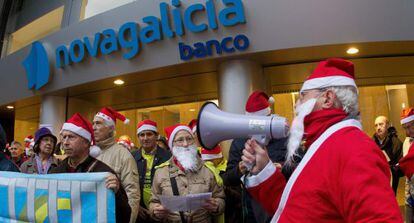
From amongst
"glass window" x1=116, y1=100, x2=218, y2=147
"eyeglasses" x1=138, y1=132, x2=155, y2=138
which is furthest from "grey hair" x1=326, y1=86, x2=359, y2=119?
"glass window" x1=116, y1=100, x2=218, y2=147

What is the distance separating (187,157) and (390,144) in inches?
168

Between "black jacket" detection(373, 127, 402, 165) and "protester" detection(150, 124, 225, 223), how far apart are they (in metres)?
3.84

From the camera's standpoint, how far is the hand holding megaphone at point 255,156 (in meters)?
1.87

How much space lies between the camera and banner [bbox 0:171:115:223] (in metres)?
2.50

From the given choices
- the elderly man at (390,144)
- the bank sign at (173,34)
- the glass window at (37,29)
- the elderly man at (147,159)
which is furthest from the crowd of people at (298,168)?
the glass window at (37,29)

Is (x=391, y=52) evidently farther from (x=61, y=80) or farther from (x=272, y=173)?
(x=61, y=80)

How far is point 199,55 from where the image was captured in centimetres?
661

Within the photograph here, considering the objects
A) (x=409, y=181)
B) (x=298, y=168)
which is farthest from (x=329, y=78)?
(x=409, y=181)

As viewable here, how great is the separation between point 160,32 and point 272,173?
5408mm

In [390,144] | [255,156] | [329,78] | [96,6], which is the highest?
[96,6]

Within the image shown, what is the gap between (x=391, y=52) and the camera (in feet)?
21.8

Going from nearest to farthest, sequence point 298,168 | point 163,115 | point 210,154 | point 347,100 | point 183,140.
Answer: point 298,168 < point 347,100 < point 183,140 < point 210,154 < point 163,115

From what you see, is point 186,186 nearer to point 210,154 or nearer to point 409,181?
point 210,154

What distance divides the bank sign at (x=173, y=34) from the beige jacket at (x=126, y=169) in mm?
3321
